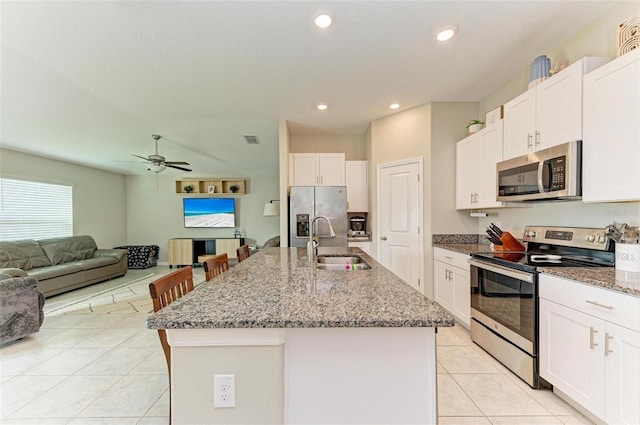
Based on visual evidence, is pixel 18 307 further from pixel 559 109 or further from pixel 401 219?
pixel 559 109

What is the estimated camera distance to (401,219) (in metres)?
3.79

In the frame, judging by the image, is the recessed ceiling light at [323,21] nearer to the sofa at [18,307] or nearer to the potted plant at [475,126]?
the potted plant at [475,126]

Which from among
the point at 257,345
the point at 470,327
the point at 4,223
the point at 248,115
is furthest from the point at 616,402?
the point at 4,223

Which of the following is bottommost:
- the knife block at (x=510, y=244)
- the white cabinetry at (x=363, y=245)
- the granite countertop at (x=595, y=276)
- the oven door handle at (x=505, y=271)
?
the white cabinetry at (x=363, y=245)

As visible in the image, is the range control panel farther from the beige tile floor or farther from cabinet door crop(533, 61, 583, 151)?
the beige tile floor

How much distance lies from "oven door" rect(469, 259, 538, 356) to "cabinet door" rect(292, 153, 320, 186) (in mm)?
2562

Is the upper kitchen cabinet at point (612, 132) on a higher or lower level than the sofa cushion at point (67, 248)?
higher

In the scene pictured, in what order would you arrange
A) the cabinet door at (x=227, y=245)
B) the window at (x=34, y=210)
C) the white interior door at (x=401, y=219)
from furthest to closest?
the cabinet door at (x=227, y=245) < the window at (x=34, y=210) < the white interior door at (x=401, y=219)

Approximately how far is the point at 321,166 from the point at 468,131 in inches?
81.4

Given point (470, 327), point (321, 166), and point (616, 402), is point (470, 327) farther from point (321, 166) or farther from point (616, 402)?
point (321, 166)

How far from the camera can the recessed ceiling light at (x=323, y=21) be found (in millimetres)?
1863

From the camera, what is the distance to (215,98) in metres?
Answer: 3.14

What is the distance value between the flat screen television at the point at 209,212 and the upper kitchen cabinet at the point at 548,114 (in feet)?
21.8

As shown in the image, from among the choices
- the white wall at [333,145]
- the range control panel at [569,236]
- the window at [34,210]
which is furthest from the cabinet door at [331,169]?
the window at [34,210]
